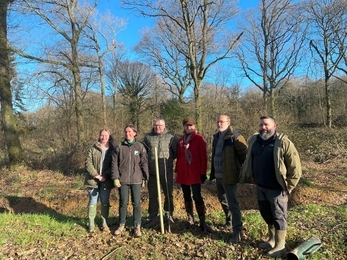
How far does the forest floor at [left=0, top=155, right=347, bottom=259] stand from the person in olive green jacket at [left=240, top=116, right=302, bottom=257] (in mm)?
547

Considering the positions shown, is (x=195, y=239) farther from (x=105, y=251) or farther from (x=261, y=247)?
(x=105, y=251)

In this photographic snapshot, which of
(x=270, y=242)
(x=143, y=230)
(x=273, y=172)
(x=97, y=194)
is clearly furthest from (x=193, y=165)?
(x=97, y=194)

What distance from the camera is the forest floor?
4336 millimetres

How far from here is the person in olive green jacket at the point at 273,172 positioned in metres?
3.70

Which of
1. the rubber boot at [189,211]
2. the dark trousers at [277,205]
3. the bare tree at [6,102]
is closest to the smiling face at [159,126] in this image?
the rubber boot at [189,211]

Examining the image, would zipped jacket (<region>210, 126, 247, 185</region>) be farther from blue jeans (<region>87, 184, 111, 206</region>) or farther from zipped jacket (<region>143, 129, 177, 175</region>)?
blue jeans (<region>87, 184, 111, 206</region>)

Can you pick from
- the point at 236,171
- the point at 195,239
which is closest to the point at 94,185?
the point at 195,239

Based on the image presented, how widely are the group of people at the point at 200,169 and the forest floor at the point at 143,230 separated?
22cm

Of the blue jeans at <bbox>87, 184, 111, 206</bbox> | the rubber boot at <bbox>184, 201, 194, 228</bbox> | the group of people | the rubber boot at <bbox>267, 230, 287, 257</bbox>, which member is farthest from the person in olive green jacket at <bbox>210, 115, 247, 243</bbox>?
the blue jeans at <bbox>87, 184, 111, 206</bbox>

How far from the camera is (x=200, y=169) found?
4.91m

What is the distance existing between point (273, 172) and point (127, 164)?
8.32 ft

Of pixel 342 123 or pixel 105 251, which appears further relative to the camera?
pixel 342 123

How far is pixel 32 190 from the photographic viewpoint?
935 cm

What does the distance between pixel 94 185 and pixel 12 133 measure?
883 cm
